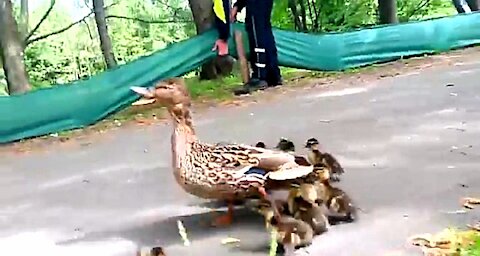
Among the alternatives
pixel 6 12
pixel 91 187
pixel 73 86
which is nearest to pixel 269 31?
pixel 73 86

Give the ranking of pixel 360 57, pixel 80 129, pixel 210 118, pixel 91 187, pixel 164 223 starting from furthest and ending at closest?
pixel 360 57 → pixel 80 129 → pixel 210 118 → pixel 91 187 → pixel 164 223

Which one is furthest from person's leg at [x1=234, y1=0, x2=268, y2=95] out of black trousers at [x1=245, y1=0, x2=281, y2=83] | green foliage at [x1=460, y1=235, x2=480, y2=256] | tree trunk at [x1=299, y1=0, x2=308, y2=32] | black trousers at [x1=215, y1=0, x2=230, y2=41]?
tree trunk at [x1=299, y1=0, x2=308, y2=32]

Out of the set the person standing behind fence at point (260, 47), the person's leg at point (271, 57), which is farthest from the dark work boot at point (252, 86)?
the person's leg at point (271, 57)

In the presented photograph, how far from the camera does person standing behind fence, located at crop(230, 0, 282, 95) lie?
9695 mm

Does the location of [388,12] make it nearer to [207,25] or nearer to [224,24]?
[207,25]

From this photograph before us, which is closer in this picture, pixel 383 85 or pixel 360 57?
pixel 383 85

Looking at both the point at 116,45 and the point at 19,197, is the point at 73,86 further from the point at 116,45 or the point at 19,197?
the point at 116,45

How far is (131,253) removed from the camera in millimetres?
3676

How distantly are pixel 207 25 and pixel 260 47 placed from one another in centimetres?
188

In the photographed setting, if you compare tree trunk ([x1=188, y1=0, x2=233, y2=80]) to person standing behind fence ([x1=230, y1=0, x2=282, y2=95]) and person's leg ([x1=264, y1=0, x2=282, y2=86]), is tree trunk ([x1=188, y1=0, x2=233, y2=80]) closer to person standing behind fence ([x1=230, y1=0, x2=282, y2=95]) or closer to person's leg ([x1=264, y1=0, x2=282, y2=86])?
person standing behind fence ([x1=230, y1=0, x2=282, y2=95])

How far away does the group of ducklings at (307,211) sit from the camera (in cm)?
333

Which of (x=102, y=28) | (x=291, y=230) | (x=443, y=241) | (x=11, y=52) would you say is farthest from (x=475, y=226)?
(x=102, y=28)

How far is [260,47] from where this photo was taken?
997cm

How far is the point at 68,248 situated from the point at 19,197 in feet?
5.66
